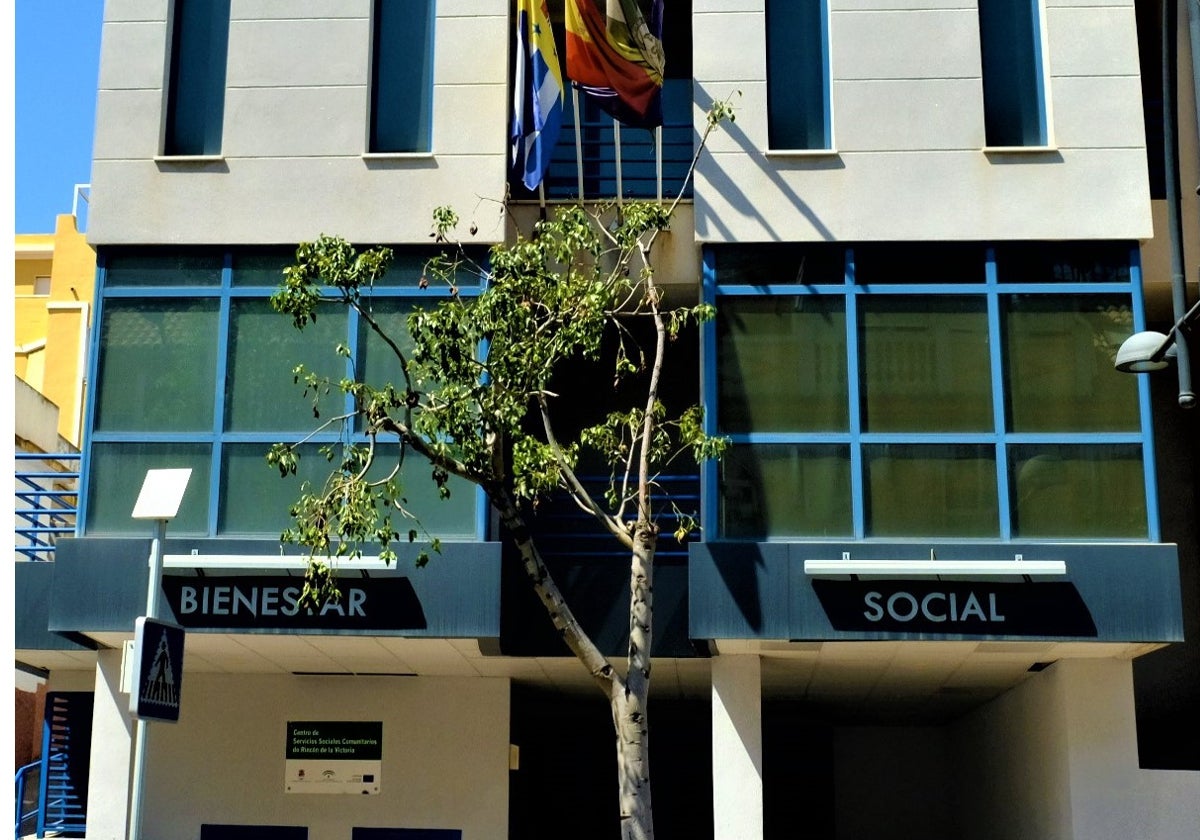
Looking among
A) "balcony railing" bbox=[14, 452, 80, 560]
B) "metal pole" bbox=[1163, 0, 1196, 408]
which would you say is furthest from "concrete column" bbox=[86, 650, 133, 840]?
"metal pole" bbox=[1163, 0, 1196, 408]

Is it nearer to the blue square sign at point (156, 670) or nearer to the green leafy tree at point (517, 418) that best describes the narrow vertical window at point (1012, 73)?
the green leafy tree at point (517, 418)

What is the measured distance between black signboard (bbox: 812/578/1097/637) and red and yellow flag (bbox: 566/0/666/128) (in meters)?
5.18

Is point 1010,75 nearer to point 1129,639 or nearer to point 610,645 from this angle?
point 1129,639

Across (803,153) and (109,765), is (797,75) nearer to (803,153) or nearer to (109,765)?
(803,153)

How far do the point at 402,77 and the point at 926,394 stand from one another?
6633mm

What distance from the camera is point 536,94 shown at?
16312 millimetres

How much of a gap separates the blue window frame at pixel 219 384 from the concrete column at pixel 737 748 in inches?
122

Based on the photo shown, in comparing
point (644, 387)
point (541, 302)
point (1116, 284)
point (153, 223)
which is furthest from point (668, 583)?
point (153, 223)

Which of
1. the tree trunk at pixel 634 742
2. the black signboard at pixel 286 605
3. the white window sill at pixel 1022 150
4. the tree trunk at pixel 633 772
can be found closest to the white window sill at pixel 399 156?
the black signboard at pixel 286 605

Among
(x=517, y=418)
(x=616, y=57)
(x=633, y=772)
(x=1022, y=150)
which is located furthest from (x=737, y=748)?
(x=616, y=57)

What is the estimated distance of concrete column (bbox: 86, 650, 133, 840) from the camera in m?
16.3

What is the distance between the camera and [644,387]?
19.0 meters

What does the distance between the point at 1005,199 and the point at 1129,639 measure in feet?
15.3

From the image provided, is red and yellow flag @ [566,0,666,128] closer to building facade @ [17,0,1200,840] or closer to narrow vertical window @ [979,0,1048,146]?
building facade @ [17,0,1200,840]
